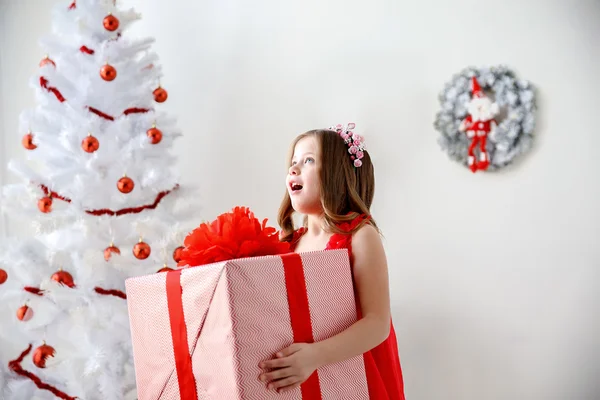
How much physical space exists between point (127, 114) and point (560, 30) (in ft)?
5.51

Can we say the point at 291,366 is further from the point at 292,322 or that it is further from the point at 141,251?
the point at 141,251

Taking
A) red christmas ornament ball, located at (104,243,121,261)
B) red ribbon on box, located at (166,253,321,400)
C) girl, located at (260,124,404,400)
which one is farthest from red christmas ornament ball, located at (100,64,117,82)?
red ribbon on box, located at (166,253,321,400)

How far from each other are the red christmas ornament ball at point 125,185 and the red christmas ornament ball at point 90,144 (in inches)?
5.4

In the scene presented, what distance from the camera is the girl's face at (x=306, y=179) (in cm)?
146

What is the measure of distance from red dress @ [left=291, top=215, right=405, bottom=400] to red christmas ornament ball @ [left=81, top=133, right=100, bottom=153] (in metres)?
0.99

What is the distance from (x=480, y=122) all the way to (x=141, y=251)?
4.53 feet

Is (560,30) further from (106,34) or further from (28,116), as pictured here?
(28,116)

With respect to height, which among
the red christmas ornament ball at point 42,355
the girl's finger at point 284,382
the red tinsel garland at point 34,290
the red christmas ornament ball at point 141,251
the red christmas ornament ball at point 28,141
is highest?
the red christmas ornament ball at point 28,141

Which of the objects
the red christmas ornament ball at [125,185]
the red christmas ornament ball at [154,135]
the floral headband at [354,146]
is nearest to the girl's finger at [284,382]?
the floral headband at [354,146]

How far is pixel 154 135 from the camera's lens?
6.87 ft

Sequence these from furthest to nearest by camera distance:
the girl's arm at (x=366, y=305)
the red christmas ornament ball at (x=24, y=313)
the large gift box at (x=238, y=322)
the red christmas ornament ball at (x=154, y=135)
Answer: the red christmas ornament ball at (x=154, y=135)
the red christmas ornament ball at (x=24, y=313)
the girl's arm at (x=366, y=305)
the large gift box at (x=238, y=322)

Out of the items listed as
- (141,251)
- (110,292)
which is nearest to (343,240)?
(141,251)

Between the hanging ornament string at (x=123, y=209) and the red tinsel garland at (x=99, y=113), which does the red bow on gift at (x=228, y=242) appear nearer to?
the hanging ornament string at (x=123, y=209)

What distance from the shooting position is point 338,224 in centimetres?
141
